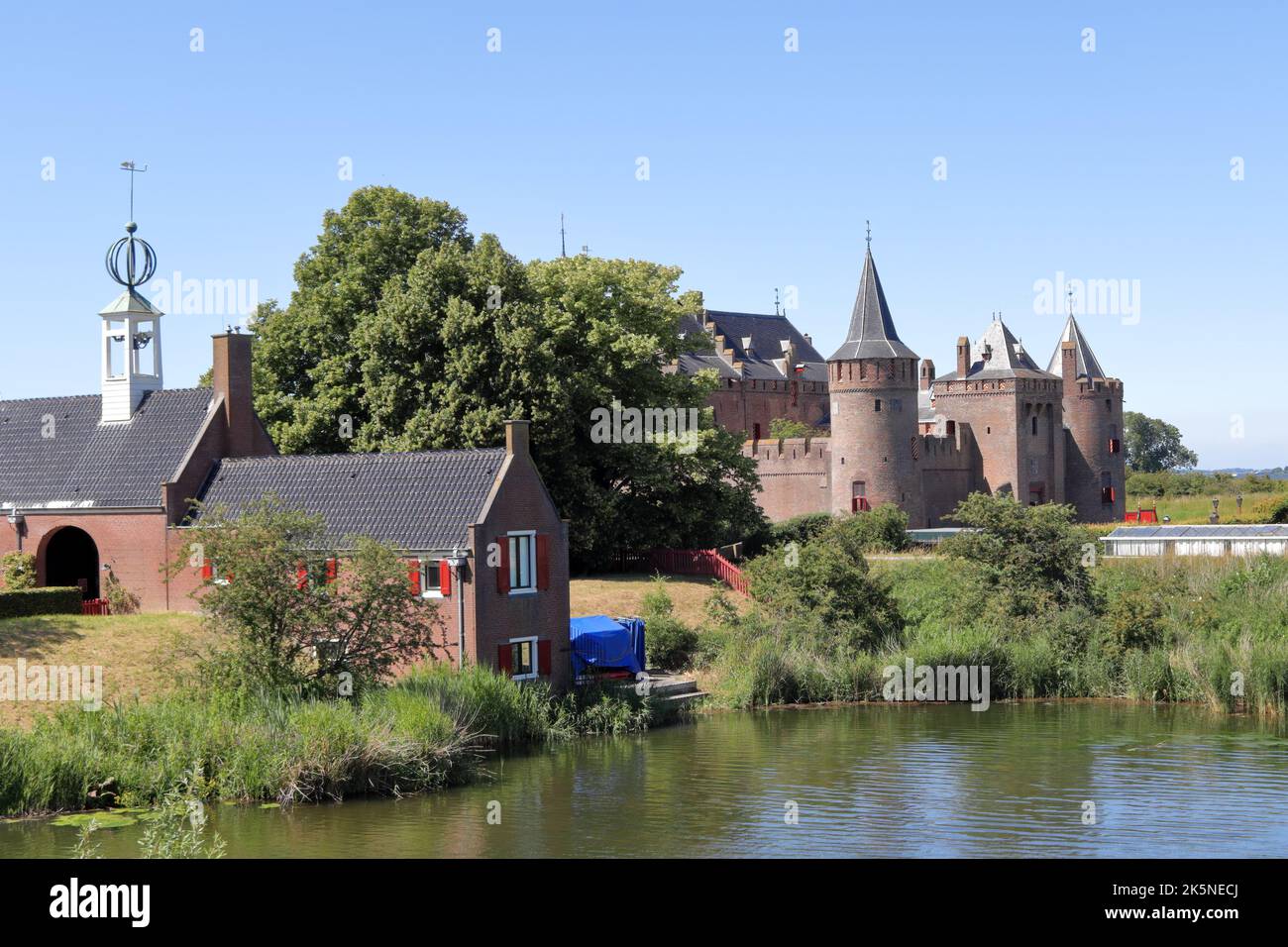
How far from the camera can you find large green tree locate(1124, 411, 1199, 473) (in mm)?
135000

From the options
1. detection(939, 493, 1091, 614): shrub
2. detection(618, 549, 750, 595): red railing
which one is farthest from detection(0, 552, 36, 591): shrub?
detection(939, 493, 1091, 614): shrub

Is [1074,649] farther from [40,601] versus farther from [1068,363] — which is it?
[1068,363]

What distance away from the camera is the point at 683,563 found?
132ft

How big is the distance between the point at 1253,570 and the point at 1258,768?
11.8 m

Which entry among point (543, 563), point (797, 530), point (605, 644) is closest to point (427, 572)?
point (543, 563)

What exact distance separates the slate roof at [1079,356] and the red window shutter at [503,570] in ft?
163

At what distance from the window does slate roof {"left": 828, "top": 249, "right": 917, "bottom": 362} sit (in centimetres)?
3500

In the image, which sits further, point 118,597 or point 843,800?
point 118,597

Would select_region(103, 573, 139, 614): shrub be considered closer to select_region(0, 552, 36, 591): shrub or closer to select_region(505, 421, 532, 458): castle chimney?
select_region(0, 552, 36, 591): shrub

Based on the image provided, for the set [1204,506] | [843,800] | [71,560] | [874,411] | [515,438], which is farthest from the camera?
[1204,506]

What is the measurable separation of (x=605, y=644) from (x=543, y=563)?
2452mm

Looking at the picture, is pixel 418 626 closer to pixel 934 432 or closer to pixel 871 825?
pixel 871 825

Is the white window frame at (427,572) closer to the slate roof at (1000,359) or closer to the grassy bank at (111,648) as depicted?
the grassy bank at (111,648)
